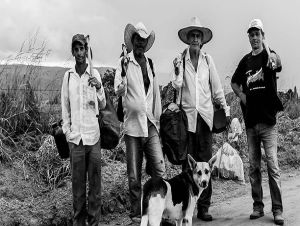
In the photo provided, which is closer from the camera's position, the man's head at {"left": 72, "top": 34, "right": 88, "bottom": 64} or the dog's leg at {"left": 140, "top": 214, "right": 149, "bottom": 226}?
the dog's leg at {"left": 140, "top": 214, "right": 149, "bottom": 226}

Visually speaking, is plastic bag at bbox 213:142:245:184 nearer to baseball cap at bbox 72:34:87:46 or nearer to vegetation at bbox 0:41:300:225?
vegetation at bbox 0:41:300:225

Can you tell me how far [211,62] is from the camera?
6535mm

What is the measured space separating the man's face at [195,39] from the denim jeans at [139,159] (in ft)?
4.32

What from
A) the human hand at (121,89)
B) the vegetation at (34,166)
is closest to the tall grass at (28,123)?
the vegetation at (34,166)

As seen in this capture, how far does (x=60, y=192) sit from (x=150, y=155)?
1.61m

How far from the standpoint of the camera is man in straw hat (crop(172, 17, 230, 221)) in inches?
250

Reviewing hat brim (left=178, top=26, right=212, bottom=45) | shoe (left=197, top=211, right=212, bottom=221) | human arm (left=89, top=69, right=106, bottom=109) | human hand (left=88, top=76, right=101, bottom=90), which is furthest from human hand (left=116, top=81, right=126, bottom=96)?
shoe (left=197, top=211, right=212, bottom=221)

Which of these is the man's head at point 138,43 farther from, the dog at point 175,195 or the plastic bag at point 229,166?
the plastic bag at point 229,166

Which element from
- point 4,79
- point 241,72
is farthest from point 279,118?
point 4,79

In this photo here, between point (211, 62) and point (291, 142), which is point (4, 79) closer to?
point (211, 62)

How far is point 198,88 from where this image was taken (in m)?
6.36

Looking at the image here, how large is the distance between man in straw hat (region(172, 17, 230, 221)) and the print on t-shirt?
0.43 metres

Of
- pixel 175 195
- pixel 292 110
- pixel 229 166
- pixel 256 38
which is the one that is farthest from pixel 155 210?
pixel 292 110

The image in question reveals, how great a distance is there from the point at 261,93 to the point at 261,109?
0.73ft
